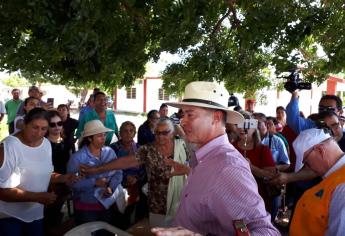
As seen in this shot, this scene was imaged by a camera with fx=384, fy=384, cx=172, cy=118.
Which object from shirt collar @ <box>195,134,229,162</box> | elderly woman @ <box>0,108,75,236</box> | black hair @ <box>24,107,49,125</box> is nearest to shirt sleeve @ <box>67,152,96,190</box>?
elderly woman @ <box>0,108,75,236</box>

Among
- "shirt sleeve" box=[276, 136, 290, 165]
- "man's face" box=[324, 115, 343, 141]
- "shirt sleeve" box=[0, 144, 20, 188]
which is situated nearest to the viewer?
"shirt sleeve" box=[0, 144, 20, 188]

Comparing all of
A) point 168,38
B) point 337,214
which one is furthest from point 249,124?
point 337,214

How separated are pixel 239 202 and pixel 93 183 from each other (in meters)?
2.56

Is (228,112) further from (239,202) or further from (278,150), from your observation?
(278,150)

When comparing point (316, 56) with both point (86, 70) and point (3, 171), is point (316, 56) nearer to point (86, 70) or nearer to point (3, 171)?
point (86, 70)

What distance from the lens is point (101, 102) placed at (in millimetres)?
6699

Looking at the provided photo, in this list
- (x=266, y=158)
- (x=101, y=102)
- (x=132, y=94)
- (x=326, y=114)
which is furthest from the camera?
(x=132, y=94)

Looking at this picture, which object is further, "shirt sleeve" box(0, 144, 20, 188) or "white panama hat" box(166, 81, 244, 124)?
"shirt sleeve" box(0, 144, 20, 188)

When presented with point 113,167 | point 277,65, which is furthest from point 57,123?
point 277,65

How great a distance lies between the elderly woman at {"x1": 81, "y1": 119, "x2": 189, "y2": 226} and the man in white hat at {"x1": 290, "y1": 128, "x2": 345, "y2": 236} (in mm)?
1590

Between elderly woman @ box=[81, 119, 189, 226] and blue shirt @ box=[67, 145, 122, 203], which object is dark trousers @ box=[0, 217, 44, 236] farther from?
elderly woman @ box=[81, 119, 189, 226]

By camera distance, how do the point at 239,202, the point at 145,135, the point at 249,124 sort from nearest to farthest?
the point at 239,202 → the point at 249,124 → the point at 145,135

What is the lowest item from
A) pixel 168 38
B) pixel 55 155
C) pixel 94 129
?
pixel 55 155

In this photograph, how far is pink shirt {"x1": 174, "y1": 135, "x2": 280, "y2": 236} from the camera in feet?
5.67
